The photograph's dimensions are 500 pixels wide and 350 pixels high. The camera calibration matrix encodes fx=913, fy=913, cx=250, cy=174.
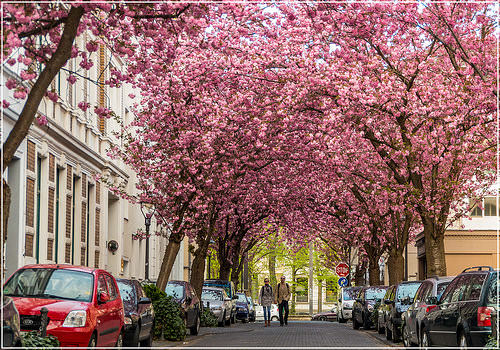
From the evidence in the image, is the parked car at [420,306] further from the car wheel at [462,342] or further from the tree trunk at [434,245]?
the tree trunk at [434,245]

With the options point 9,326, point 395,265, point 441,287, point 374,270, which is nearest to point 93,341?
point 9,326

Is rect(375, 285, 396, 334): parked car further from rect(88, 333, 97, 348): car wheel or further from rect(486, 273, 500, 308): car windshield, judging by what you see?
rect(88, 333, 97, 348): car wheel

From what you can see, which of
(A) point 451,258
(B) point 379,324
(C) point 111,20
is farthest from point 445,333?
(A) point 451,258

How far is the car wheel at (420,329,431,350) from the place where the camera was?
51.8 feet

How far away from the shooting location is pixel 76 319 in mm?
13156

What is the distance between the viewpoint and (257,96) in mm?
24484

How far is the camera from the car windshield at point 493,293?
508 inches

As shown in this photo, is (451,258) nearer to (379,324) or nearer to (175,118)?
(379,324)

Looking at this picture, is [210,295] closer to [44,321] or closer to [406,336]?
[406,336]

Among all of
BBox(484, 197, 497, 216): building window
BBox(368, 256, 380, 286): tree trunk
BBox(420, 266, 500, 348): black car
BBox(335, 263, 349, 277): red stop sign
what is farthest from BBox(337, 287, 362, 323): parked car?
BBox(420, 266, 500, 348): black car

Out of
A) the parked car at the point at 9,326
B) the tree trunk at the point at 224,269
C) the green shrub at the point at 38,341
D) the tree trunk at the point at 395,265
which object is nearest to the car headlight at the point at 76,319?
the green shrub at the point at 38,341

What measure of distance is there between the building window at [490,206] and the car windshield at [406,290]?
2731 cm

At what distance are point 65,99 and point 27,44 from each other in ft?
39.6

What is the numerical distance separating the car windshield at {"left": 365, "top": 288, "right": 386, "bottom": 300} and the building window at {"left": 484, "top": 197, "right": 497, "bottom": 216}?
64.1 ft
